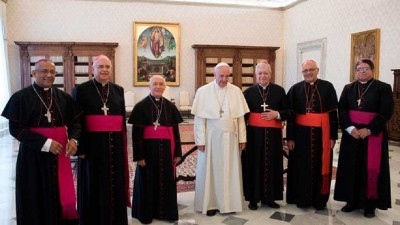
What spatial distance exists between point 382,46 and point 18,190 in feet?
27.0

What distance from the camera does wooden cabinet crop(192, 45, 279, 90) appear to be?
11.8 m

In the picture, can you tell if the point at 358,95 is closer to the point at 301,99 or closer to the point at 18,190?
the point at 301,99

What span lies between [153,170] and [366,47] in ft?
24.1

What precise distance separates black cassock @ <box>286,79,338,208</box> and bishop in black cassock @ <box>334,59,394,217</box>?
0.16m

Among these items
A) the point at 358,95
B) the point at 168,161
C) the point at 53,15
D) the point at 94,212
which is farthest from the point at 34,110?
the point at 53,15

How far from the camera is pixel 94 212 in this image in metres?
3.11

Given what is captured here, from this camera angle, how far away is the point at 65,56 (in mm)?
10992

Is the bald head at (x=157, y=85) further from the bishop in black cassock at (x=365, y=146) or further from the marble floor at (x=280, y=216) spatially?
the bishop in black cassock at (x=365, y=146)

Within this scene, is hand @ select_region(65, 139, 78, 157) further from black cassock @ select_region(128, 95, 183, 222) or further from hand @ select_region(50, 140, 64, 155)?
black cassock @ select_region(128, 95, 183, 222)

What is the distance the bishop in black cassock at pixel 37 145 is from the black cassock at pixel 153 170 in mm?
728

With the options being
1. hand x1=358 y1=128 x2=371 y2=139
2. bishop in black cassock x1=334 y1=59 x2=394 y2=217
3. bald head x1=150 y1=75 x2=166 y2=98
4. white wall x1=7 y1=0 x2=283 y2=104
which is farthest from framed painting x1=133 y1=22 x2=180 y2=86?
hand x1=358 y1=128 x2=371 y2=139

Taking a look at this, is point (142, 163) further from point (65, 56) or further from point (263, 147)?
A: point (65, 56)

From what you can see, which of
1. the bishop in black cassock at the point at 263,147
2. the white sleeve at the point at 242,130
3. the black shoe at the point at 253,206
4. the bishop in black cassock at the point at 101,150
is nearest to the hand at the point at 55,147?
the bishop in black cassock at the point at 101,150

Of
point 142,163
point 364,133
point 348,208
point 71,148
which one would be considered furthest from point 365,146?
point 71,148
